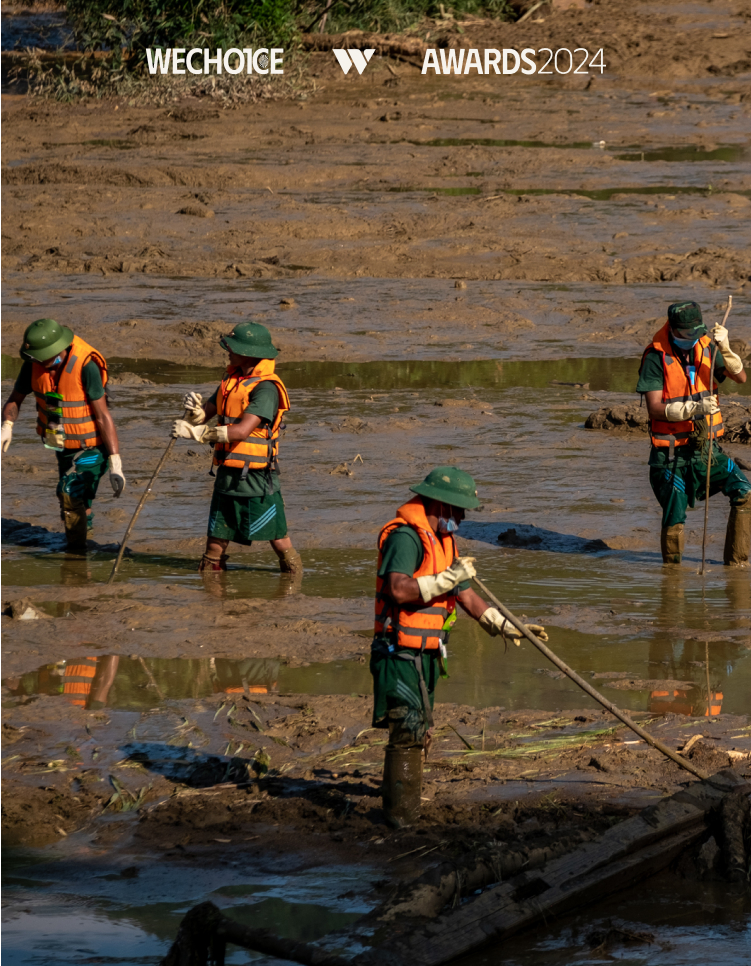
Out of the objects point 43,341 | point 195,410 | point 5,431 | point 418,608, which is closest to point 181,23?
point 5,431

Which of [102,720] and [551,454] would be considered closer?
[102,720]

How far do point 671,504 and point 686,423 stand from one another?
1.91 ft

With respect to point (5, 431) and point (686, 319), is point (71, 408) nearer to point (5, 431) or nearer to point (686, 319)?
point (5, 431)

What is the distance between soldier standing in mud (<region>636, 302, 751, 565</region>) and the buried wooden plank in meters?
3.69

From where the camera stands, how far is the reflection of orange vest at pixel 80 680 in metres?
7.49

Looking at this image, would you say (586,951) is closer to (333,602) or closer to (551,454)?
(333,602)

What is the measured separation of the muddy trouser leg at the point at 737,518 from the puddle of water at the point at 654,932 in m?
4.24

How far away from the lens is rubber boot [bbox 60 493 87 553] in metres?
9.75

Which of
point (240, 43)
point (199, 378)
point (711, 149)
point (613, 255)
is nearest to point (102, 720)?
point (199, 378)

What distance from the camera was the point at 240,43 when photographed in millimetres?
28672

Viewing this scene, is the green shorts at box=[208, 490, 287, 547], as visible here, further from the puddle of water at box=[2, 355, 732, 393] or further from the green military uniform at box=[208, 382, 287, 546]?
the puddle of water at box=[2, 355, 732, 393]

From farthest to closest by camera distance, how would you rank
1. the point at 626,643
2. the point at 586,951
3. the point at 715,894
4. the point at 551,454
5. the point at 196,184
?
the point at 196,184
the point at 551,454
the point at 626,643
the point at 715,894
the point at 586,951

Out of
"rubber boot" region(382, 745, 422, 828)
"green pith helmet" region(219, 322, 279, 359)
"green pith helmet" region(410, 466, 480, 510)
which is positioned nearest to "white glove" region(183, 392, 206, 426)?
"green pith helmet" region(219, 322, 279, 359)

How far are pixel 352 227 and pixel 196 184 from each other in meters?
3.83
